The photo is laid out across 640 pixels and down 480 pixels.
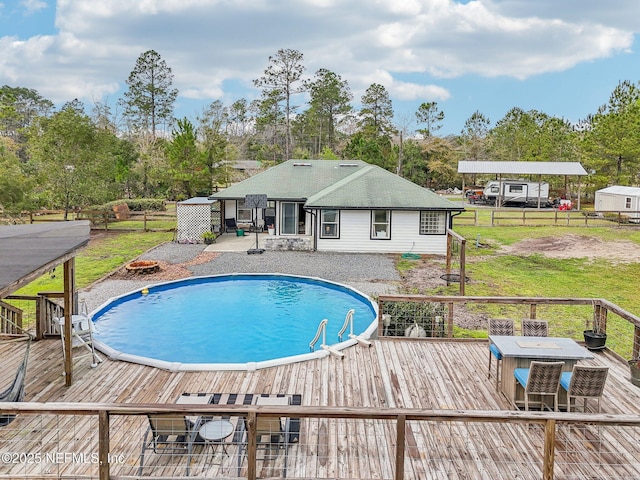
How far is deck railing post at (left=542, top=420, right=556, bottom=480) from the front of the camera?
13.8ft

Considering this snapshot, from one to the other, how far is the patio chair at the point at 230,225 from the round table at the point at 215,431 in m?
21.2

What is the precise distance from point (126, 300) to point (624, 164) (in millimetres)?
38339

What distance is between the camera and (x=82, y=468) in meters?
4.84

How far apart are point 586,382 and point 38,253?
6919 mm

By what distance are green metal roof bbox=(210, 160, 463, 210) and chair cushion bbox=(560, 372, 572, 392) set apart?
14.6 m

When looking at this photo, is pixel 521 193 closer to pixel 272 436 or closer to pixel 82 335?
pixel 82 335

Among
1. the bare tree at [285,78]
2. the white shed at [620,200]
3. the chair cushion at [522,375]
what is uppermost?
the bare tree at [285,78]

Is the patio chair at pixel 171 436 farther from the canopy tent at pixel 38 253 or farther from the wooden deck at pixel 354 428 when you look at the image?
the canopy tent at pixel 38 253

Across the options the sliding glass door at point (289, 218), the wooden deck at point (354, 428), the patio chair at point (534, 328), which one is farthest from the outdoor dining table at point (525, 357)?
the sliding glass door at point (289, 218)

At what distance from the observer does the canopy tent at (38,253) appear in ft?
16.3

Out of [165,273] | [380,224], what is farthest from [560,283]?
[165,273]

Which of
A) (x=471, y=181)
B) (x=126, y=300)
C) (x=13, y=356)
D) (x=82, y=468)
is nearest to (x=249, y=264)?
(x=126, y=300)

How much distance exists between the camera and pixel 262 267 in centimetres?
1781

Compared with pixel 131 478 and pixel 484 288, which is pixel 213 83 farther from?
pixel 131 478
